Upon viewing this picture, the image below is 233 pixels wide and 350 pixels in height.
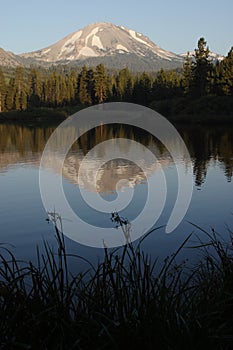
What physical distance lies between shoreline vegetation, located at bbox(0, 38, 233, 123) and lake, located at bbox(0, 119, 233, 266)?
32.1 meters

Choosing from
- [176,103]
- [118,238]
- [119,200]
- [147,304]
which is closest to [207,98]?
[176,103]

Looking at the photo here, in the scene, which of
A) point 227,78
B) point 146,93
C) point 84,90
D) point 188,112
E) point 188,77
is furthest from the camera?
point 84,90

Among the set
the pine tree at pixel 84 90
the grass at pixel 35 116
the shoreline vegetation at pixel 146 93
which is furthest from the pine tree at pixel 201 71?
the pine tree at pixel 84 90

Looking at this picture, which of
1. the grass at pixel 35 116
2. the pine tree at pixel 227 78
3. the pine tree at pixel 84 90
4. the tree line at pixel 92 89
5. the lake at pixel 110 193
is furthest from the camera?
the pine tree at pixel 84 90

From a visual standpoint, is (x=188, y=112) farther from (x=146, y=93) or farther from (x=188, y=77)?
(x=146, y=93)

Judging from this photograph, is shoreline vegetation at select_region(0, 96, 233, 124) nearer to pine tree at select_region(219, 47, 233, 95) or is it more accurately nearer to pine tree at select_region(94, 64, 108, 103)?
pine tree at select_region(219, 47, 233, 95)

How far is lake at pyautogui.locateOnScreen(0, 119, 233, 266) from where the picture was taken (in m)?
10.2

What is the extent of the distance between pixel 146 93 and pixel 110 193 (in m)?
73.7

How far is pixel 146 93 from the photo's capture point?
87.6 meters

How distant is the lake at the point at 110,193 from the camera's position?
33.5 ft

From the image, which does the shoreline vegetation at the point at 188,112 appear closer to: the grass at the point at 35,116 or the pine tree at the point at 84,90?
the grass at the point at 35,116

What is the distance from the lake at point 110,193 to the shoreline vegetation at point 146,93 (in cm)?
3213

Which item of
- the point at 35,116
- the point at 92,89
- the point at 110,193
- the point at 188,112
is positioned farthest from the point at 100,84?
the point at 110,193

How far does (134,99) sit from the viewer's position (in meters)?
90.0
